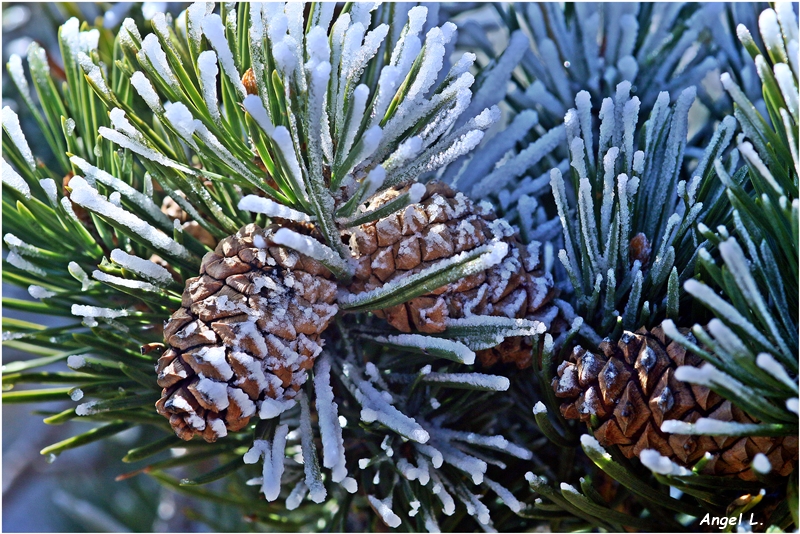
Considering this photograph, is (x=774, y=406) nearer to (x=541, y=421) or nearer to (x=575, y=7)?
(x=541, y=421)

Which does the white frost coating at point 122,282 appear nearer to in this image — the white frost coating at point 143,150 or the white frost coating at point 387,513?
the white frost coating at point 143,150

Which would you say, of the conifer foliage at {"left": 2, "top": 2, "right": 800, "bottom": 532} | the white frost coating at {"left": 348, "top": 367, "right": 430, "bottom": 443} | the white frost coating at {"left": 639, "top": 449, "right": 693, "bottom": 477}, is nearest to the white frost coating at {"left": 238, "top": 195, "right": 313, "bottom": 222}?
the conifer foliage at {"left": 2, "top": 2, "right": 800, "bottom": 532}

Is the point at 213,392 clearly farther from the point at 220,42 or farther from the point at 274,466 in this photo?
the point at 220,42

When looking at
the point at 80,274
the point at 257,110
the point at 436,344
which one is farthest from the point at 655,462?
the point at 80,274

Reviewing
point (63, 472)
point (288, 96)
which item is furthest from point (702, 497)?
point (63, 472)

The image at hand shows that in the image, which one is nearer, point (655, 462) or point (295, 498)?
point (655, 462)

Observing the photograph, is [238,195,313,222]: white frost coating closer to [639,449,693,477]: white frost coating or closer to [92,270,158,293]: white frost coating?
[92,270,158,293]: white frost coating

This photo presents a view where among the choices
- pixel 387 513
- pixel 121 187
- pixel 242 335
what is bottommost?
pixel 387 513
